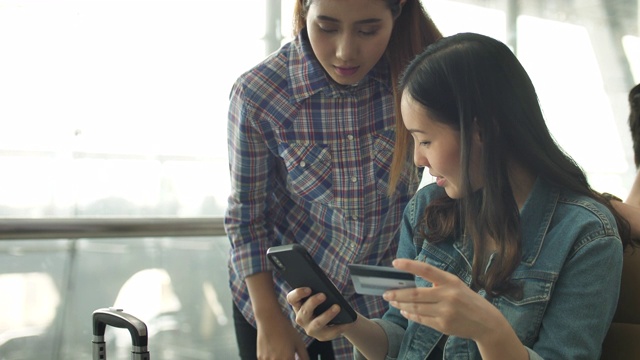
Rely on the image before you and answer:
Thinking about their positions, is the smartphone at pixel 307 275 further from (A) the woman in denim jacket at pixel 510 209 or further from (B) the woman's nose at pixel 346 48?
(B) the woman's nose at pixel 346 48

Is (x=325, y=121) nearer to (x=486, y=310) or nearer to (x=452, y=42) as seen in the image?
(x=452, y=42)

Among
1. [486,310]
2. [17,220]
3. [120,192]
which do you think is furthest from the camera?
[120,192]

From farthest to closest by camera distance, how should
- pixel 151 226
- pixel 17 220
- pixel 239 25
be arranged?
pixel 239 25, pixel 151 226, pixel 17 220

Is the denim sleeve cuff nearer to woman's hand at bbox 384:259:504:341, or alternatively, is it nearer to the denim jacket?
the denim jacket

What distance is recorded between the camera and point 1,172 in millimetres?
2277

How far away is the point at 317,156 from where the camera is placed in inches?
58.8

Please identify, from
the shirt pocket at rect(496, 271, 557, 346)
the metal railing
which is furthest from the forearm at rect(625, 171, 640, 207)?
the metal railing

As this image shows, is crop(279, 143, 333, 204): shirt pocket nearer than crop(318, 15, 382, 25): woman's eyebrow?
No

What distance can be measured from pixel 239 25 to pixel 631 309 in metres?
1.85

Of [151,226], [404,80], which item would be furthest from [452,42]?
[151,226]

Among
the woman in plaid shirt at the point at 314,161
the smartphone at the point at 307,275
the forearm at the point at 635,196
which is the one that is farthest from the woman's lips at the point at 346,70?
the forearm at the point at 635,196

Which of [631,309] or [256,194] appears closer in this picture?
[631,309]

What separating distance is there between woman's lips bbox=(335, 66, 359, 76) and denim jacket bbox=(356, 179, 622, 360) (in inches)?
14.9

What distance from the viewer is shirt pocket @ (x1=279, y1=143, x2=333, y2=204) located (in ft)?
4.87
